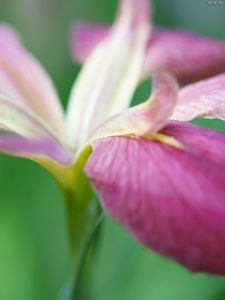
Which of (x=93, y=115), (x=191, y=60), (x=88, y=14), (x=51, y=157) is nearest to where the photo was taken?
(x=51, y=157)

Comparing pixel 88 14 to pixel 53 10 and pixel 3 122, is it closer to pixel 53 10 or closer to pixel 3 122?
pixel 53 10

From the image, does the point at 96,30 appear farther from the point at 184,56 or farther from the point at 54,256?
the point at 54,256

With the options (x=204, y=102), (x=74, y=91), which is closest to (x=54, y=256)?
(x=74, y=91)

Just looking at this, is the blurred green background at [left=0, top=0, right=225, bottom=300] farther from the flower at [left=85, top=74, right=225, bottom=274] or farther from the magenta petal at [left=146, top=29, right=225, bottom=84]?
the flower at [left=85, top=74, right=225, bottom=274]

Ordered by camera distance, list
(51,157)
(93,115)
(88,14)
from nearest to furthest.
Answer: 1. (51,157)
2. (93,115)
3. (88,14)

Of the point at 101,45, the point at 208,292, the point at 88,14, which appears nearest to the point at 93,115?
the point at 101,45

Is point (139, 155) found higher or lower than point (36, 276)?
higher

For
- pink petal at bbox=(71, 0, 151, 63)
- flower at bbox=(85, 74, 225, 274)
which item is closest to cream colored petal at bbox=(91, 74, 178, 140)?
flower at bbox=(85, 74, 225, 274)
